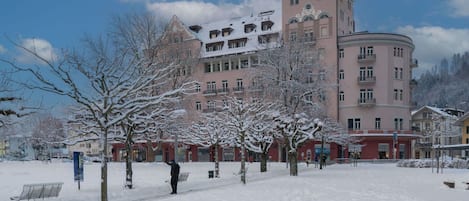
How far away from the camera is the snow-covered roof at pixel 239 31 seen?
7650 cm

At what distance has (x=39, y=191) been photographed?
19906 mm

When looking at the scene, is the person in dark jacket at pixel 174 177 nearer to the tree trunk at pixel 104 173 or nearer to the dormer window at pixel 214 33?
the tree trunk at pixel 104 173

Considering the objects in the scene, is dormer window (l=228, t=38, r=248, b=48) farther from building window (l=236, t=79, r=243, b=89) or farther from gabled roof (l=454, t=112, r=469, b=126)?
gabled roof (l=454, t=112, r=469, b=126)

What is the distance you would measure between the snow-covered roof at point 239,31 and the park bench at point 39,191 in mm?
54960

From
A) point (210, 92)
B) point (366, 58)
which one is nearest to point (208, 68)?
point (210, 92)

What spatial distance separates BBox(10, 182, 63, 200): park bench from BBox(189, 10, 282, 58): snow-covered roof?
55.0 metres

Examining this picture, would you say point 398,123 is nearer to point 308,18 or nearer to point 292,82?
point 308,18

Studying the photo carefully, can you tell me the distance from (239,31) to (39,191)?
63339 mm

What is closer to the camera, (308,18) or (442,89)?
(308,18)

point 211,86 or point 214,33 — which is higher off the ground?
point 214,33

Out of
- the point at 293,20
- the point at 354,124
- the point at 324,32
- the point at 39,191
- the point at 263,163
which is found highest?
the point at 293,20

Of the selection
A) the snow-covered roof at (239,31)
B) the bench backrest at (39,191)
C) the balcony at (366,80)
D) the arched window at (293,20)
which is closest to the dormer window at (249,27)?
the snow-covered roof at (239,31)

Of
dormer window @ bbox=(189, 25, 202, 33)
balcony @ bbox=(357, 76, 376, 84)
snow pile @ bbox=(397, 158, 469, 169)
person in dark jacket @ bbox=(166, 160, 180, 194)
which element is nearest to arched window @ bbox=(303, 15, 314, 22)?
balcony @ bbox=(357, 76, 376, 84)

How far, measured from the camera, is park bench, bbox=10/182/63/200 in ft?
64.0
